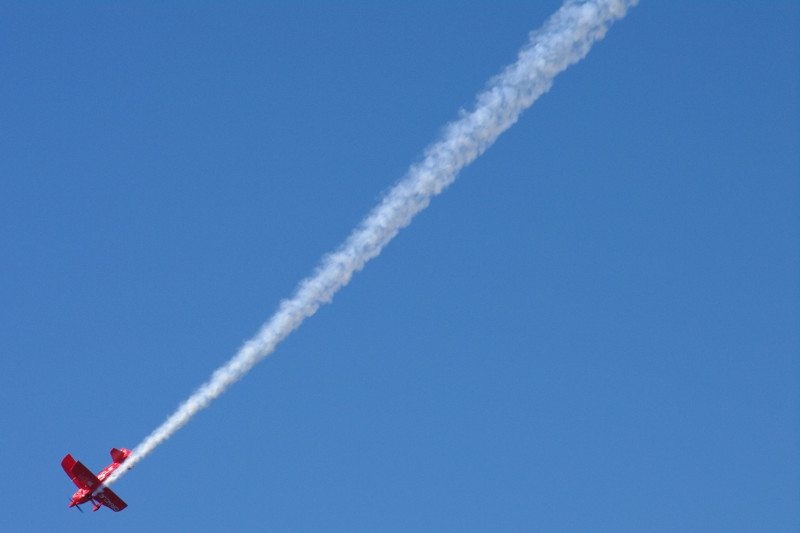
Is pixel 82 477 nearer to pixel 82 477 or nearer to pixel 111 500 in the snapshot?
pixel 82 477

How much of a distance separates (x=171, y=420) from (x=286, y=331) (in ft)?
18.3

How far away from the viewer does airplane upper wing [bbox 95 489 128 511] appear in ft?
128

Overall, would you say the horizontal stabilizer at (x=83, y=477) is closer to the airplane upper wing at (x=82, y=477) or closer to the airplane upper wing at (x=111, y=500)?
the airplane upper wing at (x=82, y=477)

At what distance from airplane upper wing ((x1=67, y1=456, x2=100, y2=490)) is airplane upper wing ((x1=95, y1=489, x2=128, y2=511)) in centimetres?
52

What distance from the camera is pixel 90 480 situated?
3834 centimetres

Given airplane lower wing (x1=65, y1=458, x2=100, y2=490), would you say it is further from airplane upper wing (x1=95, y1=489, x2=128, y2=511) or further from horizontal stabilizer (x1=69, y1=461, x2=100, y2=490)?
airplane upper wing (x1=95, y1=489, x2=128, y2=511)

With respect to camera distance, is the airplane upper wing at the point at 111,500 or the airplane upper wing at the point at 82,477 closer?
the airplane upper wing at the point at 82,477

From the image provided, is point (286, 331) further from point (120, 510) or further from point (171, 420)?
point (120, 510)

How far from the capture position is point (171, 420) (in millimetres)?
34344

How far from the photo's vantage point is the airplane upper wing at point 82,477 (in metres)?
38.1

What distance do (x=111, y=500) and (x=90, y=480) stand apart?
1.51 m

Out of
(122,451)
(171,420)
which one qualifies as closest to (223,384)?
(171,420)

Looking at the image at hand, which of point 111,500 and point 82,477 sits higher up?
point 111,500

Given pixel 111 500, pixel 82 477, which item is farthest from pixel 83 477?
pixel 111 500
